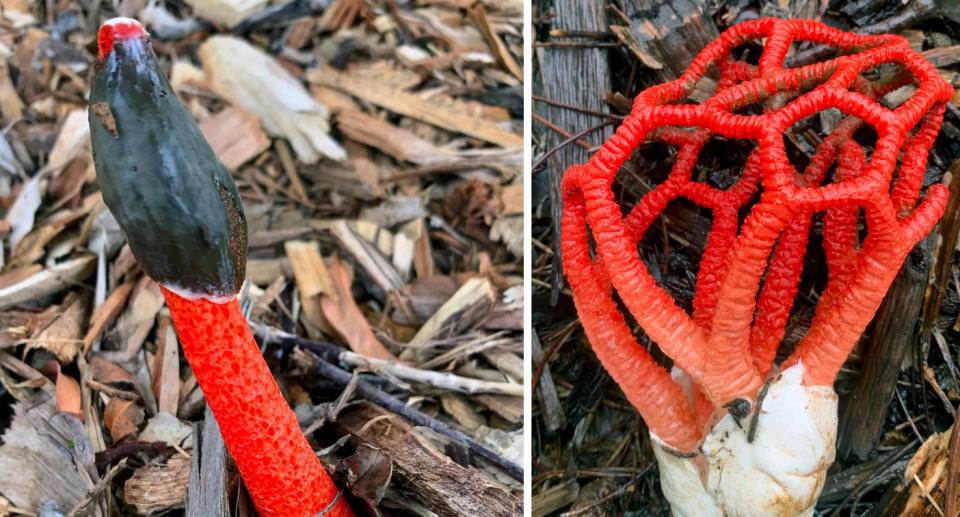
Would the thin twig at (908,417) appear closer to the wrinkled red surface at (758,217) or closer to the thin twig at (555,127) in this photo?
the wrinkled red surface at (758,217)

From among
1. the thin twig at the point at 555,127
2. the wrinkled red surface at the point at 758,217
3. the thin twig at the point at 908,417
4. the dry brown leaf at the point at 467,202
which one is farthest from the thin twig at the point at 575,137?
the thin twig at the point at 908,417

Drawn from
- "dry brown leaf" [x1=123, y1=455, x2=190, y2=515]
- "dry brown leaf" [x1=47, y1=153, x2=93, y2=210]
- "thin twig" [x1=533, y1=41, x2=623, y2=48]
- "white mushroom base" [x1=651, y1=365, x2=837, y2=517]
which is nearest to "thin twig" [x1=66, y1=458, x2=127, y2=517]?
"dry brown leaf" [x1=123, y1=455, x2=190, y2=515]

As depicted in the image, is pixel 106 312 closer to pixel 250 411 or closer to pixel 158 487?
pixel 158 487

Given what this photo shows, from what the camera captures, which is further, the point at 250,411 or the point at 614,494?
the point at 614,494

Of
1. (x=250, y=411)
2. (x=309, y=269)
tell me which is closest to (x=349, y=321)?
(x=309, y=269)

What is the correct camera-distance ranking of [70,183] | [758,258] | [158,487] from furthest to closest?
[70,183] → [158,487] → [758,258]

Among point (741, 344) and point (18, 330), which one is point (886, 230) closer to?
point (741, 344)
